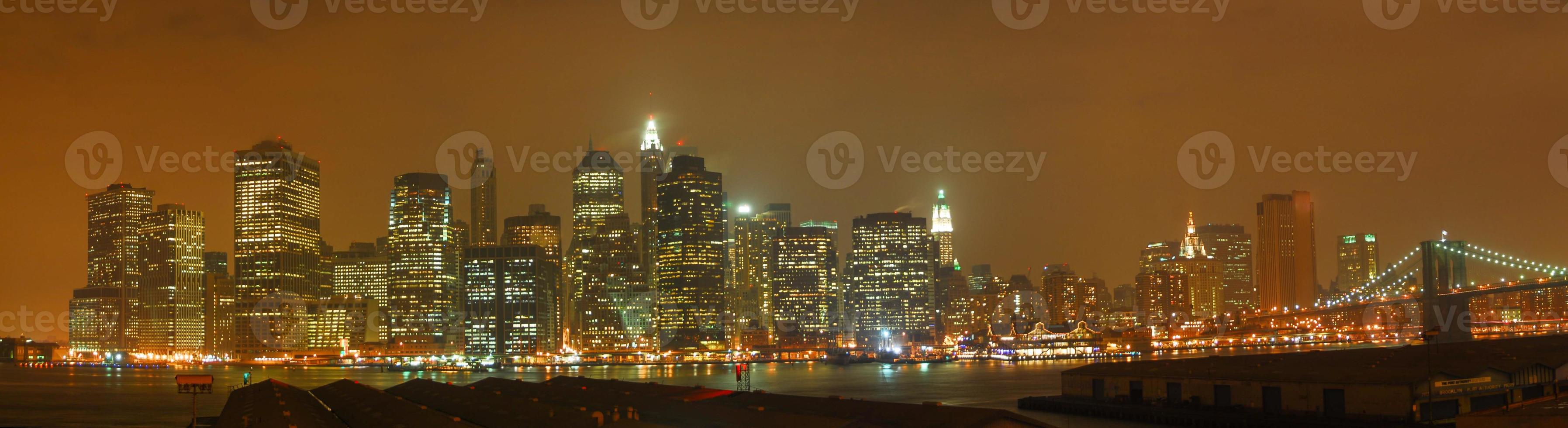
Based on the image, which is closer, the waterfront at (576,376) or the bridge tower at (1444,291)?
the waterfront at (576,376)

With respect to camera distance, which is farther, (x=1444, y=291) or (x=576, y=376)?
(x=576, y=376)

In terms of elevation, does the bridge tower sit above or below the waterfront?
above

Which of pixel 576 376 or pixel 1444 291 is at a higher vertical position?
pixel 1444 291

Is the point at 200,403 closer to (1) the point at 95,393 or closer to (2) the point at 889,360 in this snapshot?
(1) the point at 95,393

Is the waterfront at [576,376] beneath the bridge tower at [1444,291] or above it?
beneath
